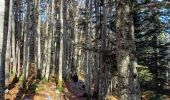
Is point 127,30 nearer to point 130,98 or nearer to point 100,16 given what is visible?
point 130,98

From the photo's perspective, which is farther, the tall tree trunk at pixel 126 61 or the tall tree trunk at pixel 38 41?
the tall tree trunk at pixel 38 41

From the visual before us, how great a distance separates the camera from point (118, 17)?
8320 millimetres

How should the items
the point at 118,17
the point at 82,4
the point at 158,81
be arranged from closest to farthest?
the point at 118,17 → the point at 158,81 → the point at 82,4

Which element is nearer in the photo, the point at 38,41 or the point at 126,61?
the point at 126,61

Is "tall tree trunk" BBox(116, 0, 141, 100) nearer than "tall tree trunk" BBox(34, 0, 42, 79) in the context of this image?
Yes

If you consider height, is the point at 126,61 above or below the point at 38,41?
below

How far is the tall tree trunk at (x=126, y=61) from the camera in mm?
7801

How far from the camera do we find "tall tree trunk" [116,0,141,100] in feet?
25.6

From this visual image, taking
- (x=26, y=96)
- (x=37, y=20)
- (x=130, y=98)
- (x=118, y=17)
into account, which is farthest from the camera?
(x=37, y=20)

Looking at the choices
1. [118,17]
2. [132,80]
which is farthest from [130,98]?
[118,17]

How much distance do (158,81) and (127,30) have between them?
13.4 m

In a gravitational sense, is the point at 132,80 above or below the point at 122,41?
below

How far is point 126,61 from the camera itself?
7.90 meters

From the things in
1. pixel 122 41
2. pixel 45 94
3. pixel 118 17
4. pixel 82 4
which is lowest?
pixel 45 94
